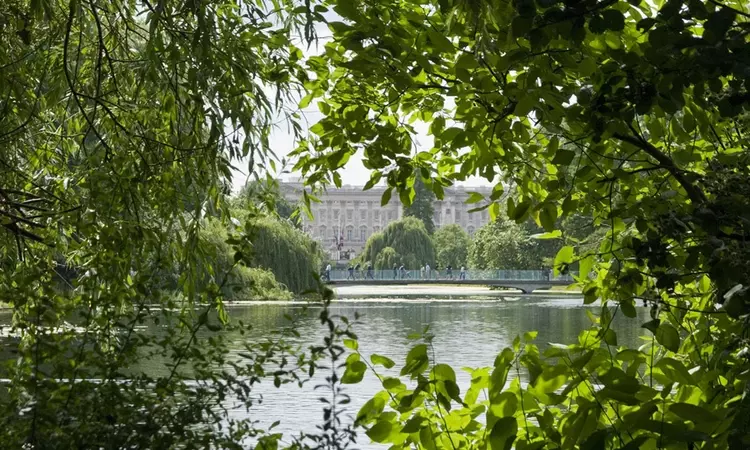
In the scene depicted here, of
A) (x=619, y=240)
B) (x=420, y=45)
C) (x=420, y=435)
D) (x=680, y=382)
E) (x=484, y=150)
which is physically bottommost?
(x=420, y=435)

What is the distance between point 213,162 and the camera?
3.11 meters

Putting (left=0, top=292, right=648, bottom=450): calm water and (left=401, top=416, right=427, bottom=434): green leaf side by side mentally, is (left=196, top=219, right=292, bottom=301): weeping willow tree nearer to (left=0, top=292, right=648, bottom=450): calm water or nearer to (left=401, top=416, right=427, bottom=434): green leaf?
(left=0, top=292, right=648, bottom=450): calm water

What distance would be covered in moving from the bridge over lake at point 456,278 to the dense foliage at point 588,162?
37.1 meters

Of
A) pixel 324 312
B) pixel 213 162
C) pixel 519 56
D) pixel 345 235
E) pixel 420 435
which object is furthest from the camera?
pixel 345 235

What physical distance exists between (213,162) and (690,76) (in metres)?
1.90

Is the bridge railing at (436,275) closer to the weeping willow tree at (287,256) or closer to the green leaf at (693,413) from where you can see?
the weeping willow tree at (287,256)

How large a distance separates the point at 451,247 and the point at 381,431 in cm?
5920

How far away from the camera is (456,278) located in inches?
1692

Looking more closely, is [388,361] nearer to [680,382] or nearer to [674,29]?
[680,382]

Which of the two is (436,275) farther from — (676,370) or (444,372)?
(676,370)

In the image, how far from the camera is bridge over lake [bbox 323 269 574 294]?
40562 millimetres

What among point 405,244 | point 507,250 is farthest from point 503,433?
point 507,250

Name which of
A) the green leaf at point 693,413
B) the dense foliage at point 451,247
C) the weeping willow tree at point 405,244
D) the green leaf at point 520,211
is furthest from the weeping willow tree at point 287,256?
the dense foliage at point 451,247

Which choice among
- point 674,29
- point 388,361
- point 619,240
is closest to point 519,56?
point 674,29
